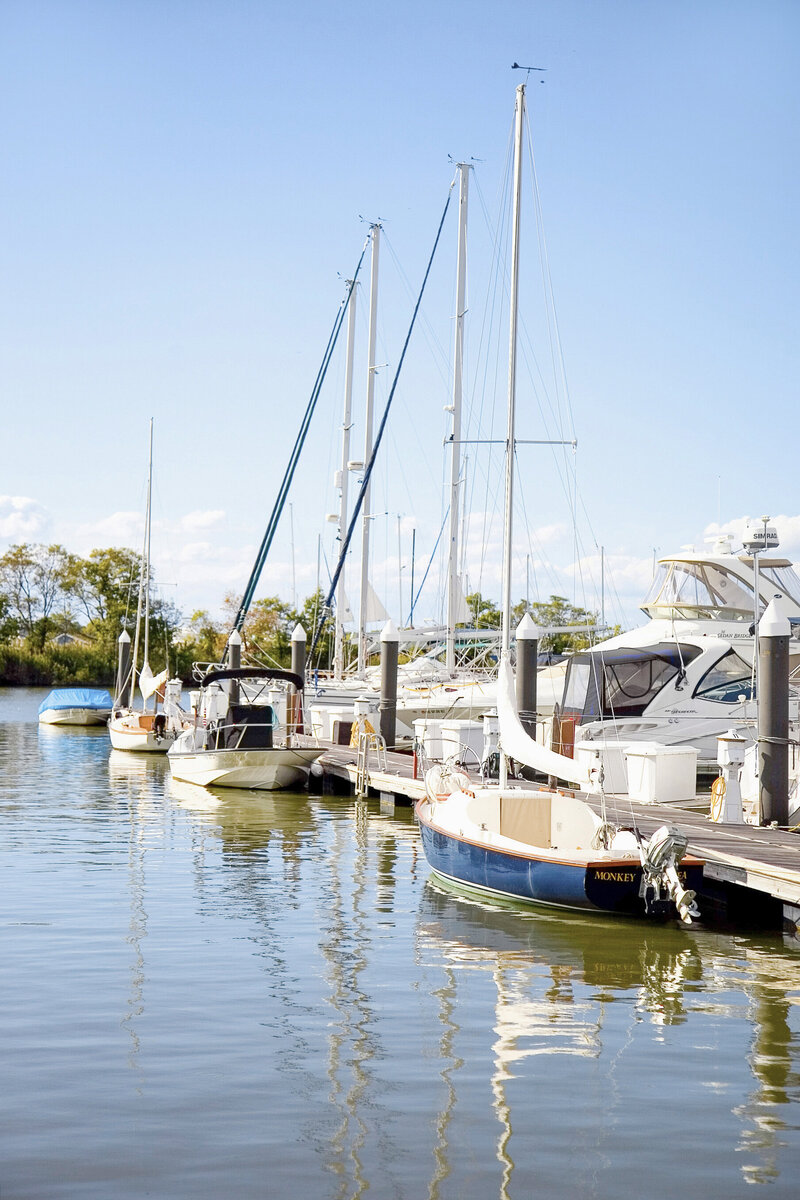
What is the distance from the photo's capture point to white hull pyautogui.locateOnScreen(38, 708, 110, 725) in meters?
49.4

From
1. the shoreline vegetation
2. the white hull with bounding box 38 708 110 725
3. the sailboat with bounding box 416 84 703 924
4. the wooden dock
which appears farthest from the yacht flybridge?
the shoreline vegetation

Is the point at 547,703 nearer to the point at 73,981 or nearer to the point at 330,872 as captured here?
the point at 330,872

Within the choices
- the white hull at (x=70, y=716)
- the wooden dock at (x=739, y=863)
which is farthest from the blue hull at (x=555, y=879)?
the white hull at (x=70, y=716)

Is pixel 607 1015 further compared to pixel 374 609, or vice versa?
pixel 374 609

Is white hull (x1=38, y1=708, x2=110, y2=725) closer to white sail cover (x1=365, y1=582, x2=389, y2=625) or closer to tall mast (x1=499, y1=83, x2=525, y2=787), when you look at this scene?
white sail cover (x1=365, y1=582, x2=389, y2=625)

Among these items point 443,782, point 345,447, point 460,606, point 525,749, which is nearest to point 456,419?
point 460,606

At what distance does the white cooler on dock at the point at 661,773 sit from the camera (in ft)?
63.4

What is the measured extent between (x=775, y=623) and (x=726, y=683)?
972 centimetres

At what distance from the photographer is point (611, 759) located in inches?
842

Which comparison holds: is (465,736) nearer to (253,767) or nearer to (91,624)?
(253,767)

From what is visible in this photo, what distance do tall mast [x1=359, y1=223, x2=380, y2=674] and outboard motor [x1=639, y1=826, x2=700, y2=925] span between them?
73.9 ft

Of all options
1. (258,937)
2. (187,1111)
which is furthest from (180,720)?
(187,1111)

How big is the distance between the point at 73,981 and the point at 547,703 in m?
21.9

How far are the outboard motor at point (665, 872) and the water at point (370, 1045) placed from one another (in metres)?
0.45
